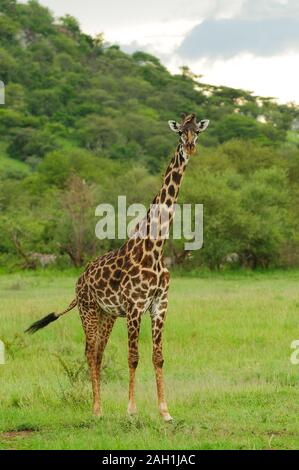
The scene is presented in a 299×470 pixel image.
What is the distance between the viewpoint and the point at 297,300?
22812 millimetres

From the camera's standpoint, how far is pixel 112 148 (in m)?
94.2

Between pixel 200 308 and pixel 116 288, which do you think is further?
pixel 200 308

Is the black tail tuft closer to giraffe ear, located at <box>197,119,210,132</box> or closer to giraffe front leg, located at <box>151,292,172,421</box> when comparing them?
giraffe front leg, located at <box>151,292,172,421</box>

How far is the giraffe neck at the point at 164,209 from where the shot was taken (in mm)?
9438

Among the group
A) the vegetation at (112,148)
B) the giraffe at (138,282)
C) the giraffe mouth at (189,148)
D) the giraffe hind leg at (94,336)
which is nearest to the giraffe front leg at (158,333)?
the giraffe at (138,282)

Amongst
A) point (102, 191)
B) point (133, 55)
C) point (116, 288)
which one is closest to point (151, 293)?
point (116, 288)

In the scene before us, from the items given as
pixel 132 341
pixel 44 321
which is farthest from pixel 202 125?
pixel 44 321

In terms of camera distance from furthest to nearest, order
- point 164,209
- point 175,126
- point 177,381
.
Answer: point 177,381 → point 164,209 → point 175,126

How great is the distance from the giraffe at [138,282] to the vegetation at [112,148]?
105 feet

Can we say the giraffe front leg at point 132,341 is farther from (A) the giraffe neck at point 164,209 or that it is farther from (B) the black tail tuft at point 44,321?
(B) the black tail tuft at point 44,321

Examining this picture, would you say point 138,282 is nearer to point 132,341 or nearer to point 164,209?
point 132,341

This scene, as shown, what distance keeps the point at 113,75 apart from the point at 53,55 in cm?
965

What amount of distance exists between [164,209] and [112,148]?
280 feet
